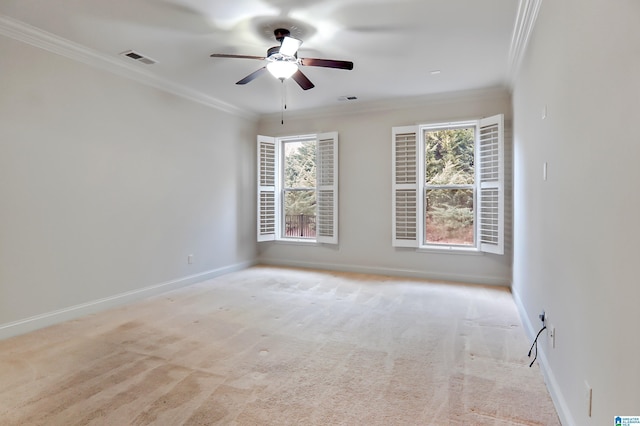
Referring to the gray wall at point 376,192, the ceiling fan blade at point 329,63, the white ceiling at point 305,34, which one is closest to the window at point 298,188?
the gray wall at point 376,192

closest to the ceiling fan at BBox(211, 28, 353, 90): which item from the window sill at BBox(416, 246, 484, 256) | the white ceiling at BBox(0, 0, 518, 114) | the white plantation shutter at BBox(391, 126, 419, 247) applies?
the white ceiling at BBox(0, 0, 518, 114)

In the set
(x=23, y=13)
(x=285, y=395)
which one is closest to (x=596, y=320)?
Result: (x=285, y=395)

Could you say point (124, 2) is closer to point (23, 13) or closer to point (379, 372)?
point (23, 13)

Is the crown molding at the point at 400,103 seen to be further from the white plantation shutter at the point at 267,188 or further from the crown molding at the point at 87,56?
the crown molding at the point at 87,56

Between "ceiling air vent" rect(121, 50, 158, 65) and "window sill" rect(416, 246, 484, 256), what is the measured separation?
4315mm

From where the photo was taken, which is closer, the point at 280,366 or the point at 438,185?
the point at 280,366

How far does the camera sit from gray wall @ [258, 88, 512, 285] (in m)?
4.93

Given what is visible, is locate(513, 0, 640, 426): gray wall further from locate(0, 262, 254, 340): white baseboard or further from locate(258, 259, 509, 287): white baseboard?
locate(0, 262, 254, 340): white baseboard

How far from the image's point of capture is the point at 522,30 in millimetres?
3029

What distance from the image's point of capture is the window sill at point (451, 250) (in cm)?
495

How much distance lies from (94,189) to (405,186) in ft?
13.3

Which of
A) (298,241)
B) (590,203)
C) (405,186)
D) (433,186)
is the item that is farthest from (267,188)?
(590,203)

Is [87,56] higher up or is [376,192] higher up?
[87,56]

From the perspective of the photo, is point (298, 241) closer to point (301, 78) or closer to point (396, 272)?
point (396, 272)
